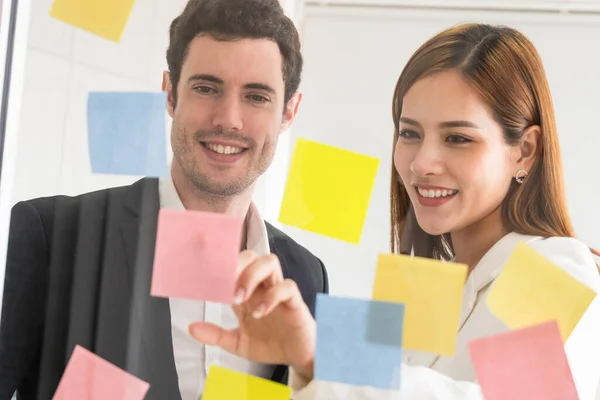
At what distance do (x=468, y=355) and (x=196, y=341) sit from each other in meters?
0.36

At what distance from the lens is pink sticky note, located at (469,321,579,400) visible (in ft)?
2.85

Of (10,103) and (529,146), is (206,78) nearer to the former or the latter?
(10,103)

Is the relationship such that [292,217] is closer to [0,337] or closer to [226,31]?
[226,31]

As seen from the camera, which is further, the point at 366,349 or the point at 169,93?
the point at 169,93

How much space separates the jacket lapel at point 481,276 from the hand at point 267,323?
0.46ft

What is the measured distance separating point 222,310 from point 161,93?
0.32m

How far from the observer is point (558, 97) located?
0.91 m

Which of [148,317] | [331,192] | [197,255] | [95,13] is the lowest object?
[148,317]

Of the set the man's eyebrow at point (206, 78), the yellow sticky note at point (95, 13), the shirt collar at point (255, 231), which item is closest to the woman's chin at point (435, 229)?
the shirt collar at point (255, 231)

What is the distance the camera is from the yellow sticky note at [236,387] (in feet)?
A: 3.00

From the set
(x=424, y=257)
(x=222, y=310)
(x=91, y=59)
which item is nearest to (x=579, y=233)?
(x=424, y=257)

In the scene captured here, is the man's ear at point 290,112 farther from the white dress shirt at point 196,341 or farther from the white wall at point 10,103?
the white wall at point 10,103

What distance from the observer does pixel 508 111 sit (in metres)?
0.91

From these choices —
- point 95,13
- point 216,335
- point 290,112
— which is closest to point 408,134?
point 290,112
